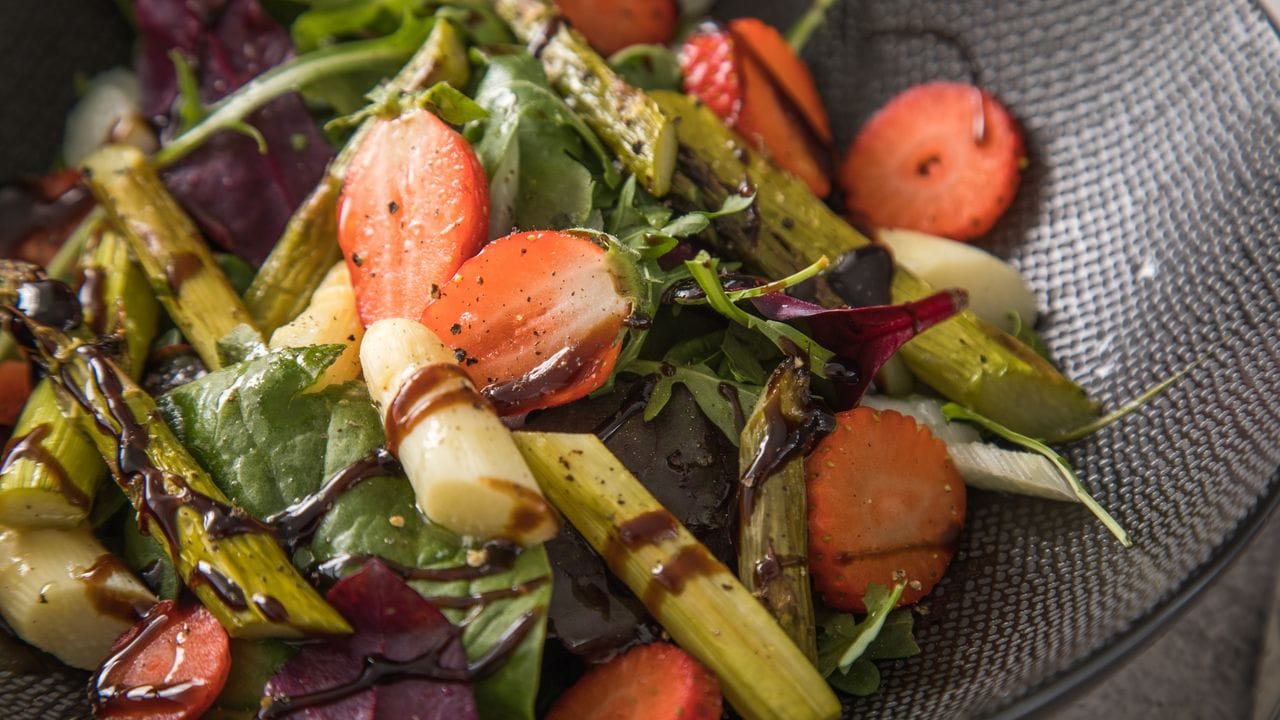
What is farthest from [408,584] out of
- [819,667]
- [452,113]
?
[452,113]

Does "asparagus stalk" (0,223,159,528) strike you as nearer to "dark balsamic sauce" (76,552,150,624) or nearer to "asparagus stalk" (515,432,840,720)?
"dark balsamic sauce" (76,552,150,624)

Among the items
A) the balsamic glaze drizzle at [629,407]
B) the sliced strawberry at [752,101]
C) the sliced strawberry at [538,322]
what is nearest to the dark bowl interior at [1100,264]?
the sliced strawberry at [752,101]

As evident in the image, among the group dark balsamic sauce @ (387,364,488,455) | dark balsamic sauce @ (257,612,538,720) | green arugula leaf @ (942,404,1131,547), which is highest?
dark balsamic sauce @ (387,364,488,455)

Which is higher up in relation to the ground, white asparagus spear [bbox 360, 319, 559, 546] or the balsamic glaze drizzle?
white asparagus spear [bbox 360, 319, 559, 546]

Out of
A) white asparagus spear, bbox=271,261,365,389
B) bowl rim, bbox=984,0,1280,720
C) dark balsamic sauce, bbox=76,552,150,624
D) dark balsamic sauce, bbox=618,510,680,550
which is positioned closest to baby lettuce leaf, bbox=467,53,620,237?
white asparagus spear, bbox=271,261,365,389

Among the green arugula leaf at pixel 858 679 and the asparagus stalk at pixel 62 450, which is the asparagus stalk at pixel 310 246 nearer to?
the asparagus stalk at pixel 62 450

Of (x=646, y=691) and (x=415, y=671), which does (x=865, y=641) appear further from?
(x=415, y=671)

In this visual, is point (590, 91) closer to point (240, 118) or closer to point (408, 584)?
point (240, 118)
